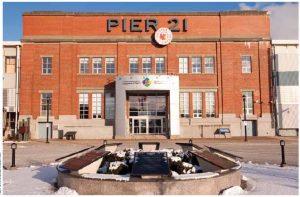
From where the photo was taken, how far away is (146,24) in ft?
126

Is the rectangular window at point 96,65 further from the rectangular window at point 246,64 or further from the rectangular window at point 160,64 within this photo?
the rectangular window at point 246,64

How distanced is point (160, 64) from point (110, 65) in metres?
5.83

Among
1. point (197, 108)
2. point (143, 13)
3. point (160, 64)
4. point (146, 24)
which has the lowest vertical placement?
point (197, 108)

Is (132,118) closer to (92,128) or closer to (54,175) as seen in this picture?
(92,128)

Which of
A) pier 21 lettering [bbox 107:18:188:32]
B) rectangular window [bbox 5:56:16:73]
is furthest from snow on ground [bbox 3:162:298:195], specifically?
rectangular window [bbox 5:56:16:73]

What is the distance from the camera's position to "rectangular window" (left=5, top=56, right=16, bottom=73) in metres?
38.8

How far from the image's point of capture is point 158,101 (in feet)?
123

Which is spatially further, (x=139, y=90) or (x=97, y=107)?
(x=97, y=107)

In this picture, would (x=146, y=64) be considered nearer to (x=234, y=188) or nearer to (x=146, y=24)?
(x=146, y=24)

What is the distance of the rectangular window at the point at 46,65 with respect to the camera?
38059mm

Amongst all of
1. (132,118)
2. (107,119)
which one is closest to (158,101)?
(132,118)

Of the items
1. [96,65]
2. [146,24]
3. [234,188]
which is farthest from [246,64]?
[234,188]

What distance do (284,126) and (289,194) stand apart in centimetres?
3275

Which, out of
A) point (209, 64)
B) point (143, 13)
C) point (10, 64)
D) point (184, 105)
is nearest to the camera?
point (184, 105)
